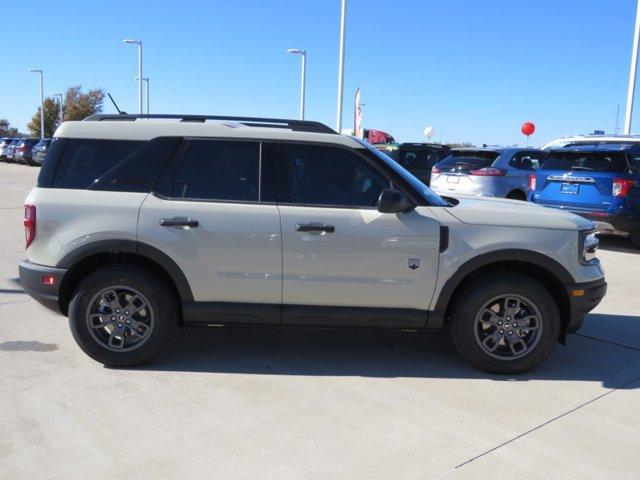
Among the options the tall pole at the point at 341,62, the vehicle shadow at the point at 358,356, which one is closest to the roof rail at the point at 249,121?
the vehicle shadow at the point at 358,356

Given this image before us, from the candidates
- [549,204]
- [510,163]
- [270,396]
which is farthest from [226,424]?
[510,163]

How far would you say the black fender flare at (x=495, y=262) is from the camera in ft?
14.3

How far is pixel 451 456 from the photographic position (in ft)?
10.9

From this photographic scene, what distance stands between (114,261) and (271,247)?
3.95 feet

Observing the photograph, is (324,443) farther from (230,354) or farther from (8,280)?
(8,280)

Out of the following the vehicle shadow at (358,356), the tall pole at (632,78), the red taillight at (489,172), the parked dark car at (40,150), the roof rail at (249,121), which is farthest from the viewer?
the parked dark car at (40,150)

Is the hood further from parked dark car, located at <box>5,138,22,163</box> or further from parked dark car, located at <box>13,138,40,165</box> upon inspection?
parked dark car, located at <box>5,138,22,163</box>

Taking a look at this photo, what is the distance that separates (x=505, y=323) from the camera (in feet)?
14.7

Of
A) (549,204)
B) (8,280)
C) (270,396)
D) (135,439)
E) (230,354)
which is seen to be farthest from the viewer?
(549,204)

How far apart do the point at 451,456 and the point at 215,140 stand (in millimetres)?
2709

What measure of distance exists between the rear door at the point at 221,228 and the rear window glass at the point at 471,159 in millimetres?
8374

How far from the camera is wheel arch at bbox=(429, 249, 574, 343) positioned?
4371 mm

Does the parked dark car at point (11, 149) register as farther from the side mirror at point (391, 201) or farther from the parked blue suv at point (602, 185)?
the side mirror at point (391, 201)

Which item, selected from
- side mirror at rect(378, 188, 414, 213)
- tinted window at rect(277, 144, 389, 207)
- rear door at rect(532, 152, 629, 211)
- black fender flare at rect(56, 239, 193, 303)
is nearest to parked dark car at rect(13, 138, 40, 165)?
rear door at rect(532, 152, 629, 211)
